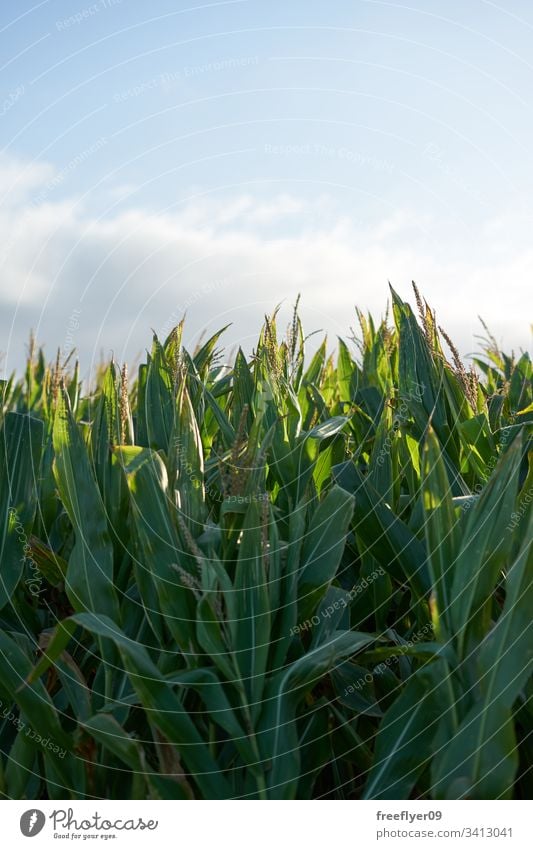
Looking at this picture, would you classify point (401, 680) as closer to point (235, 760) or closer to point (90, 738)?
point (235, 760)

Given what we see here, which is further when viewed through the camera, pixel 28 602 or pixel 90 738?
pixel 28 602

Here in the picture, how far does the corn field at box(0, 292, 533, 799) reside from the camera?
1.02m

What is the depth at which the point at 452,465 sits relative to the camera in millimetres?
1514

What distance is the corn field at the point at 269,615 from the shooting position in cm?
102

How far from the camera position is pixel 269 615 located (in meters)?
1.06

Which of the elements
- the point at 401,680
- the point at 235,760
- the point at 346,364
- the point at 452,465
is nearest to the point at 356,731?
the point at 401,680

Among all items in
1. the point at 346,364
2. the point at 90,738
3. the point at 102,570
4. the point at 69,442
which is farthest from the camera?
the point at 346,364
